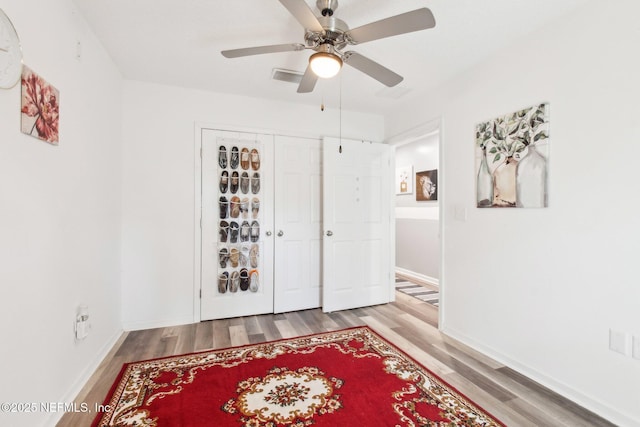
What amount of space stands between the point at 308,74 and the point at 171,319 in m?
2.68

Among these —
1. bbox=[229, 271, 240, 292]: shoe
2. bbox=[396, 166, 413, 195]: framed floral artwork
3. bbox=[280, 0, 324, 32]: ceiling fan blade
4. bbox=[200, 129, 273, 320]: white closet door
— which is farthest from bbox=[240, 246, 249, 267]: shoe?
bbox=[396, 166, 413, 195]: framed floral artwork

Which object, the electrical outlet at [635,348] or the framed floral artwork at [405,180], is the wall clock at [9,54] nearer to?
the electrical outlet at [635,348]

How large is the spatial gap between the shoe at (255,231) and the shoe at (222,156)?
707 millimetres

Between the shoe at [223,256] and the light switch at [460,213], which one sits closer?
the light switch at [460,213]

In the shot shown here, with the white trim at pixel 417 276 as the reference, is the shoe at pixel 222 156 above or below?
above

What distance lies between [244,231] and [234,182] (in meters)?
0.55

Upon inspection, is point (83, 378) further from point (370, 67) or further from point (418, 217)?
point (418, 217)

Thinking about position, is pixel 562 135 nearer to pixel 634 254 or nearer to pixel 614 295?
pixel 634 254

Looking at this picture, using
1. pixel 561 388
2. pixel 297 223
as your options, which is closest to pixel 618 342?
pixel 561 388

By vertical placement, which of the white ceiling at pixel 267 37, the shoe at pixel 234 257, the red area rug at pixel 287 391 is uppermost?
the white ceiling at pixel 267 37

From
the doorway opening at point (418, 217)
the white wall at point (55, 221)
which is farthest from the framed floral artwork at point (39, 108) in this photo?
the doorway opening at point (418, 217)

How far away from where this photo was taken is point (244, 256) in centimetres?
326

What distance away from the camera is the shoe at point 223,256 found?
3176mm

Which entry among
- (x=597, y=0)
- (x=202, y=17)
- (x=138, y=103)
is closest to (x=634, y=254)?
(x=597, y=0)
